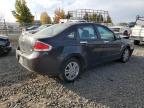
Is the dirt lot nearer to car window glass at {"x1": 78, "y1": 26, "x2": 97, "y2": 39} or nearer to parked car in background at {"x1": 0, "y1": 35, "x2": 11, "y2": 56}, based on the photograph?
car window glass at {"x1": 78, "y1": 26, "x2": 97, "y2": 39}

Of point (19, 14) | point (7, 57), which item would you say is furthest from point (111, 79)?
point (19, 14)

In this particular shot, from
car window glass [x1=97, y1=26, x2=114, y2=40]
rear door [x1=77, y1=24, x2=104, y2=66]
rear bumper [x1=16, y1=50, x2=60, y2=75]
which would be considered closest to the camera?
rear bumper [x1=16, y1=50, x2=60, y2=75]

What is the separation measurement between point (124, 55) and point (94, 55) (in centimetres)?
210

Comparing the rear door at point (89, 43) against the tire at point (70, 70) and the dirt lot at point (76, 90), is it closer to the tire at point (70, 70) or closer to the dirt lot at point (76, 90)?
the tire at point (70, 70)

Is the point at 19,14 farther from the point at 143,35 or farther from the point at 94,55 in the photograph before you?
the point at 94,55

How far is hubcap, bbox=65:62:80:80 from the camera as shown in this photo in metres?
5.45

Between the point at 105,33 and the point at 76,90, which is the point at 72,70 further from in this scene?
the point at 105,33

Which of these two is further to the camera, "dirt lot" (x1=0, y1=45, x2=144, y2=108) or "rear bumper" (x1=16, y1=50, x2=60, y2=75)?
"rear bumper" (x1=16, y1=50, x2=60, y2=75)

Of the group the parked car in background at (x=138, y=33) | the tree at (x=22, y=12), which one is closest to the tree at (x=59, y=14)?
the tree at (x=22, y=12)

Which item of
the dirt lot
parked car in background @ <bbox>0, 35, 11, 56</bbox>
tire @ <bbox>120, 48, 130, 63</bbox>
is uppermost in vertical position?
parked car in background @ <bbox>0, 35, 11, 56</bbox>

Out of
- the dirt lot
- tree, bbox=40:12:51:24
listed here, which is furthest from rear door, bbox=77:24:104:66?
tree, bbox=40:12:51:24

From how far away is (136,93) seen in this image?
16.1ft

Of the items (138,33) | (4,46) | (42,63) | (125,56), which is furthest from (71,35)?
(138,33)

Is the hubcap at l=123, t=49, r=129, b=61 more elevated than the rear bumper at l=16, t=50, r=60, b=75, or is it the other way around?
the rear bumper at l=16, t=50, r=60, b=75
